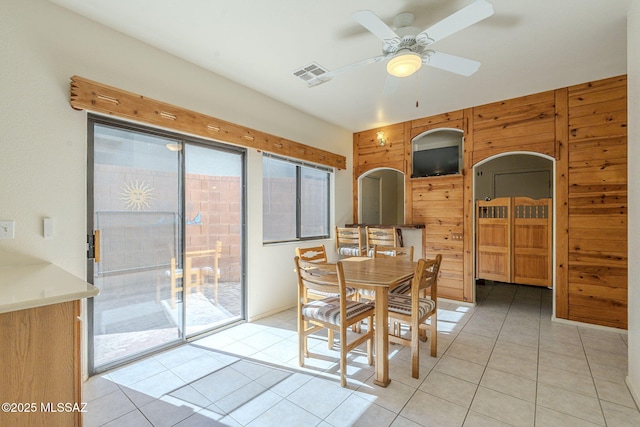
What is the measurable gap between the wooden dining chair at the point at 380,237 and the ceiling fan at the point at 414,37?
225cm

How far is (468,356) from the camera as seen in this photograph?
255 centimetres

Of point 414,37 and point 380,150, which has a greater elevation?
point 414,37

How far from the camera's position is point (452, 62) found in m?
2.25

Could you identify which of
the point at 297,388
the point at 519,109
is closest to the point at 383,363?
the point at 297,388

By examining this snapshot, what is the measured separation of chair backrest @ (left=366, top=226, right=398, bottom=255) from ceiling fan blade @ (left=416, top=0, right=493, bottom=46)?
2526 mm

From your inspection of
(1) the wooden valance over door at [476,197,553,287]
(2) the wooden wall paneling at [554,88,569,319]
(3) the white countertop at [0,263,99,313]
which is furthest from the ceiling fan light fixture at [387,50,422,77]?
(1) the wooden valance over door at [476,197,553,287]

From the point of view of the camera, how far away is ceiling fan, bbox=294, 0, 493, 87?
1.73m

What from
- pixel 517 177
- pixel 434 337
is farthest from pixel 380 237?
pixel 517 177

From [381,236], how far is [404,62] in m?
2.55

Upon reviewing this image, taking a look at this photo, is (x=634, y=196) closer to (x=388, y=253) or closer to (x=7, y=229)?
(x=388, y=253)

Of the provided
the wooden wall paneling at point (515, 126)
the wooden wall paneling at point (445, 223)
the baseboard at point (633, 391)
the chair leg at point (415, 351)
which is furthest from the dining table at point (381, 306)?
the wooden wall paneling at point (515, 126)

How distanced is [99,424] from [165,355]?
2.84 ft

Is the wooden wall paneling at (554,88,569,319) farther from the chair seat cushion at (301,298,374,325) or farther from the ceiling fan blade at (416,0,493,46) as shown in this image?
the chair seat cushion at (301,298,374,325)

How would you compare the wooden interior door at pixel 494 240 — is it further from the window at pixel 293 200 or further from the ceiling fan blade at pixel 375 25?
the ceiling fan blade at pixel 375 25
